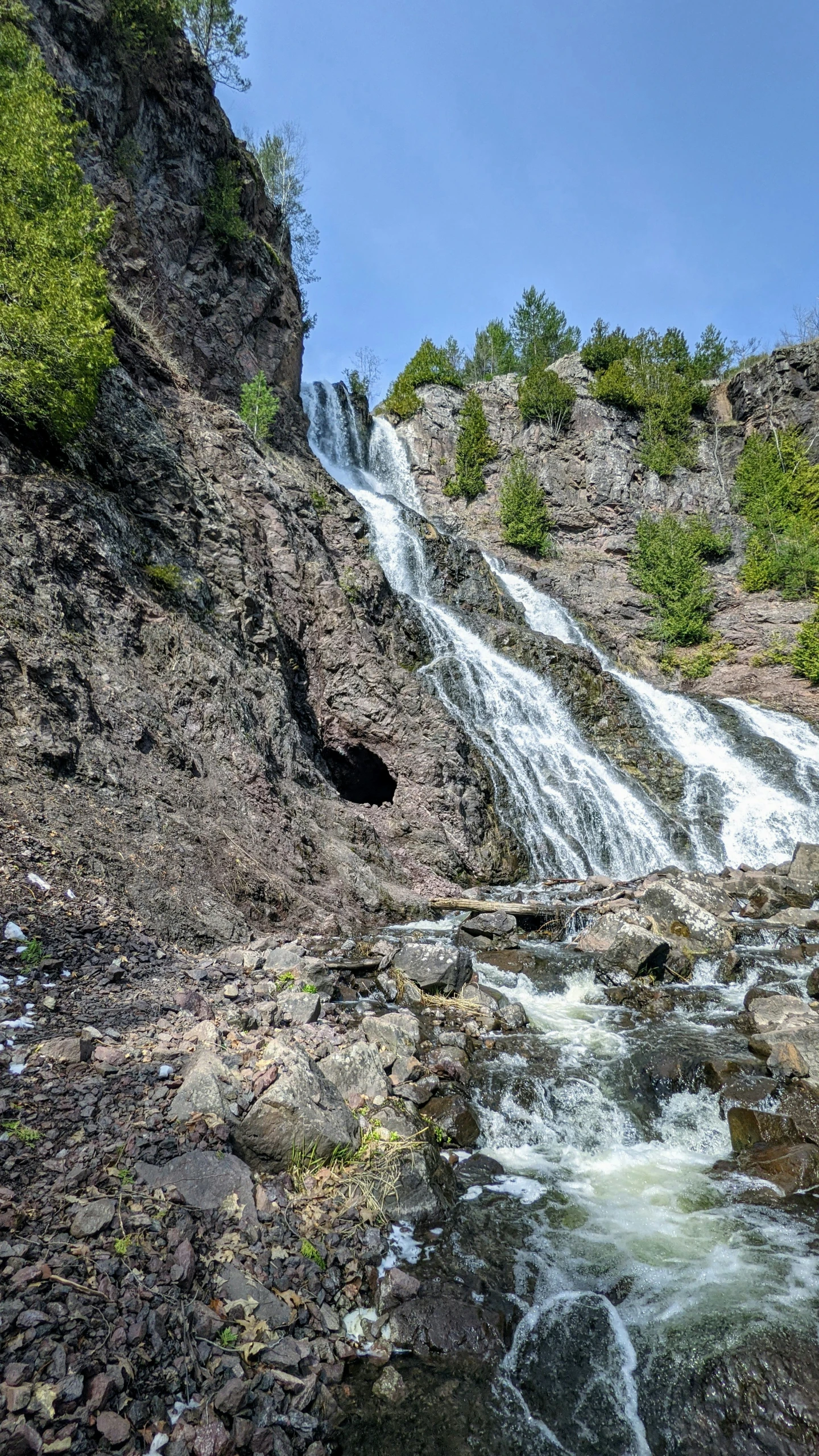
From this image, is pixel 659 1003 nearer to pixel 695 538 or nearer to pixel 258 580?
pixel 258 580

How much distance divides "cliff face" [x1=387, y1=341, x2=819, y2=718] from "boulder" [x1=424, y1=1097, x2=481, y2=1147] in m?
28.5

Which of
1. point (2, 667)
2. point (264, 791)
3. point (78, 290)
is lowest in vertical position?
point (264, 791)

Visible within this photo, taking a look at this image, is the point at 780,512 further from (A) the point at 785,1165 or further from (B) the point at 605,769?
(A) the point at 785,1165

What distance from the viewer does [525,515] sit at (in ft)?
128

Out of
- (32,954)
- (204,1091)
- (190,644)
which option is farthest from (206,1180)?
(190,644)

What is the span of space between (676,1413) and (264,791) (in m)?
10.1

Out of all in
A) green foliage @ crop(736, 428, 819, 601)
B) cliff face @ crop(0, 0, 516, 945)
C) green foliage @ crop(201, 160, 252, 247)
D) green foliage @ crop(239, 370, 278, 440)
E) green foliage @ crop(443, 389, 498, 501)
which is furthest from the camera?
green foliage @ crop(443, 389, 498, 501)

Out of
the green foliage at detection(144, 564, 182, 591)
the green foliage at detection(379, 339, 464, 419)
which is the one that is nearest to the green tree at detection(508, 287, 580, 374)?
the green foliage at detection(379, 339, 464, 419)

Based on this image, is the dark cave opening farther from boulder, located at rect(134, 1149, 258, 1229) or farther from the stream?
boulder, located at rect(134, 1149, 258, 1229)

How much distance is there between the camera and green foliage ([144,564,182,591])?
44.0 feet

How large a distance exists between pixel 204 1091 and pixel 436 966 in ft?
14.4

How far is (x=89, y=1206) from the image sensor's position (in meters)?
3.44

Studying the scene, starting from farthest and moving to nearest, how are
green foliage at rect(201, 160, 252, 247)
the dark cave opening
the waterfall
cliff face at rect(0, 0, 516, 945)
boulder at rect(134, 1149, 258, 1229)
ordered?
green foliage at rect(201, 160, 252, 247), the waterfall, the dark cave opening, cliff face at rect(0, 0, 516, 945), boulder at rect(134, 1149, 258, 1229)

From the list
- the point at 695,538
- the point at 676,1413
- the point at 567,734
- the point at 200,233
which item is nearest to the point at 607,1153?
the point at 676,1413
